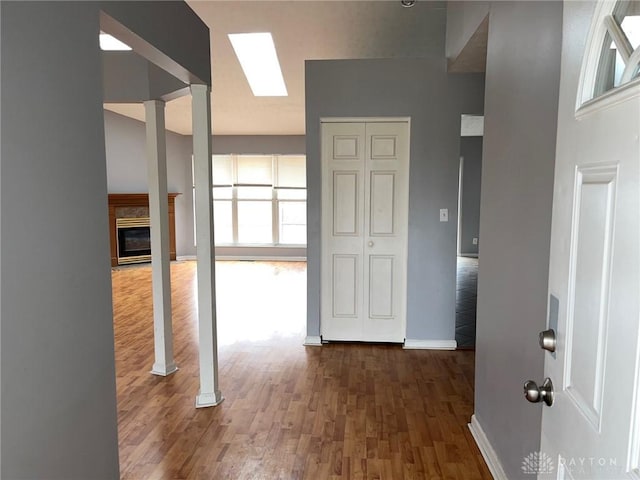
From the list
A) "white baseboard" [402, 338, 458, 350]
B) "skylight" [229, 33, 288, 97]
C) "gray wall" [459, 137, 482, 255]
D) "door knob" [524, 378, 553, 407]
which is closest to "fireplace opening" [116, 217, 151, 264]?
"skylight" [229, 33, 288, 97]

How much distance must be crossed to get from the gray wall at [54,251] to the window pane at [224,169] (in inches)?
308

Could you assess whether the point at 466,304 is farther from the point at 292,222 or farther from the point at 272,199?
the point at 272,199

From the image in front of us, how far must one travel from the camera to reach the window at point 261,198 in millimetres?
9383

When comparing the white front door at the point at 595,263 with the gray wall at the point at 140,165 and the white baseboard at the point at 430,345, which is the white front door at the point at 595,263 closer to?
the white baseboard at the point at 430,345

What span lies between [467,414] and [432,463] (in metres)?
0.64

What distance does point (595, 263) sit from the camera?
863 millimetres

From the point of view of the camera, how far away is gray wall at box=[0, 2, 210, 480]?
46.7 inches

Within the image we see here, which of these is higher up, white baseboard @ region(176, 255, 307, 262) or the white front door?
the white front door

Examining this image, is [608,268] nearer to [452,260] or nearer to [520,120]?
[520,120]

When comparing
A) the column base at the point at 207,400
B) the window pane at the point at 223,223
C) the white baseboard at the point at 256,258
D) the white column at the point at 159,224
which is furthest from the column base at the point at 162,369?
the window pane at the point at 223,223

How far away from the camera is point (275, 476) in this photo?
2.23 meters

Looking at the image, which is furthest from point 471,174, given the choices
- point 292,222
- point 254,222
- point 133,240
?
point 133,240

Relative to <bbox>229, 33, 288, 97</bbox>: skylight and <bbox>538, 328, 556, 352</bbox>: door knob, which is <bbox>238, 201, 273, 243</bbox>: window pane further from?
<bbox>538, 328, 556, 352</bbox>: door knob

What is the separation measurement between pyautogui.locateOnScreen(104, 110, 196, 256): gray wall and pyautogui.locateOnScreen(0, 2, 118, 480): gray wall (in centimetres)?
630
